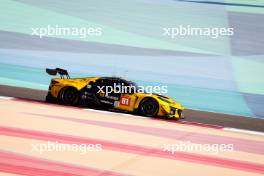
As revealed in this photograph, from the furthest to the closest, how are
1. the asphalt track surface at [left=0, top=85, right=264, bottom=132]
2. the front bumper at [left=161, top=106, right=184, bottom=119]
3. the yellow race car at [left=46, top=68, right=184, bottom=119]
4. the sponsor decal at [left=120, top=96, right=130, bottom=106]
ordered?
1. the asphalt track surface at [left=0, top=85, right=264, bottom=132]
2. the sponsor decal at [left=120, top=96, right=130, bottom=106]
3. the yellow race car at [left=46, top=68, right=184, bottom=119]
4. the front bumper at [left=161, top=106, right=184, bottom=119]

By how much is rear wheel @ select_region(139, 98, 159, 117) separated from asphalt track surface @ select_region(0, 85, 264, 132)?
3.52ft

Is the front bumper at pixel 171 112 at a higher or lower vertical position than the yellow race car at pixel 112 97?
lower

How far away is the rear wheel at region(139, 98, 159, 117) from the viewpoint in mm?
13219

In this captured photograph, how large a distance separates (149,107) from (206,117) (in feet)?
6.67

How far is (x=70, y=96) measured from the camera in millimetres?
13828

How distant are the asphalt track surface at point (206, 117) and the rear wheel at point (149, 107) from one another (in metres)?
1.07

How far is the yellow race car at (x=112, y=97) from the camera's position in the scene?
13.2 metres

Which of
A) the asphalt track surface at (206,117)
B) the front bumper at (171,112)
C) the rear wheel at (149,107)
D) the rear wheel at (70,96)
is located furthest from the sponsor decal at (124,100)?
the asphalt track surface at (206,117)

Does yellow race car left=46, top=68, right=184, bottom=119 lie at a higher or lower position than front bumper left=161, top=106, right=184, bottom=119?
higher

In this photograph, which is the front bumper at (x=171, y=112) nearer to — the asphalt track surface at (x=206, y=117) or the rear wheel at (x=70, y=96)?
the asphalt track surface at (x=206, y=117)

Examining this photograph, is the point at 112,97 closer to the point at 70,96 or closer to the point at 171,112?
the point at 70,96

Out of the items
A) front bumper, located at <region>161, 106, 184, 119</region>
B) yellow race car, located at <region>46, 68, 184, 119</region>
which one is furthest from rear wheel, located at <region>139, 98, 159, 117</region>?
front bumper, located at <region>161, 106, 184, 119</region>

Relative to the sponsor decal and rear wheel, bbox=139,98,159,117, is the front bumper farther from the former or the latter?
the sponsor decal

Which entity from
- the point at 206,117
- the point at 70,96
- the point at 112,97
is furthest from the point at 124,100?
the point at 206,117
